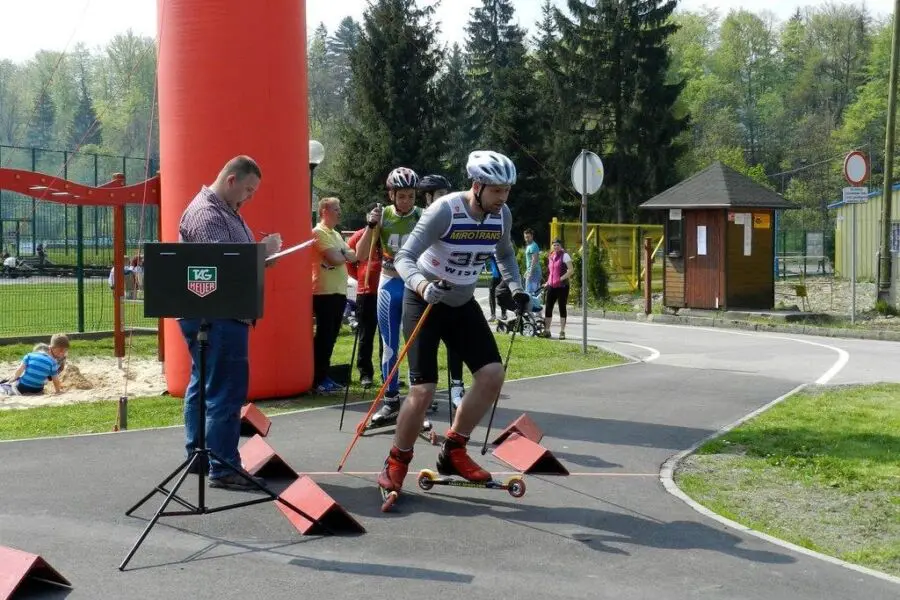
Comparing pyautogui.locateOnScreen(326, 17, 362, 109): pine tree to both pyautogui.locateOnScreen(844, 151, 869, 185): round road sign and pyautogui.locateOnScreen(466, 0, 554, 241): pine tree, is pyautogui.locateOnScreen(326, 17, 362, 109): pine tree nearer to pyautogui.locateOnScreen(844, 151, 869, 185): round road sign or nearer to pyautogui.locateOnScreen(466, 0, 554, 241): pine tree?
pyautogui.locateOnScreen(466, 0, 554, 241): pine tree

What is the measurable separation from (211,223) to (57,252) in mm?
31118

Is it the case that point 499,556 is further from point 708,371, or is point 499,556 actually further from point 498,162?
point 708,371

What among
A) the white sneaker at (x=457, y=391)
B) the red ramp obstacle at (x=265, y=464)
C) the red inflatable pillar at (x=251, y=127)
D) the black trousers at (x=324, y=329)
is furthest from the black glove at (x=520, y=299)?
the black trousers at (x=324, y=329)

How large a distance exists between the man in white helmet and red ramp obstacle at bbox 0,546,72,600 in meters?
2.14

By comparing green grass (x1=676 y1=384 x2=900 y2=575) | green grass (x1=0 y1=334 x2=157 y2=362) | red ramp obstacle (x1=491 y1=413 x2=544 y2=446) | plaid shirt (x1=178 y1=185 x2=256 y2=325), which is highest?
plaid shirt (x1=178 y1=185 x2=256 y2=325)

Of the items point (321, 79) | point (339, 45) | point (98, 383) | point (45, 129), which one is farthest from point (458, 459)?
point (339, 45)

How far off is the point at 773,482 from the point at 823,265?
122 feet

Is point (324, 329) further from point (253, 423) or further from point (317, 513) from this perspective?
point (317, 513)

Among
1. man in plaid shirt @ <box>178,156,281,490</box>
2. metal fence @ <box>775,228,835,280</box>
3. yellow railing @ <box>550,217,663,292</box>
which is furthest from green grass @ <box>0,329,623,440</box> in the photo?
metal fence @ <box>775,228,835,280</box>

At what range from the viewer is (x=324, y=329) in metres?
11.6

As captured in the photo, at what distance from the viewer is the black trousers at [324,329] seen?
1153 centimetres

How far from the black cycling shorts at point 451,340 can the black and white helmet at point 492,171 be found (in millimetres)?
798

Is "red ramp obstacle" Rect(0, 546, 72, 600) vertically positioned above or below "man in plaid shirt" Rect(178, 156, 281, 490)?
below

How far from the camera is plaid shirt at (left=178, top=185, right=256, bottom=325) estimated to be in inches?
261
